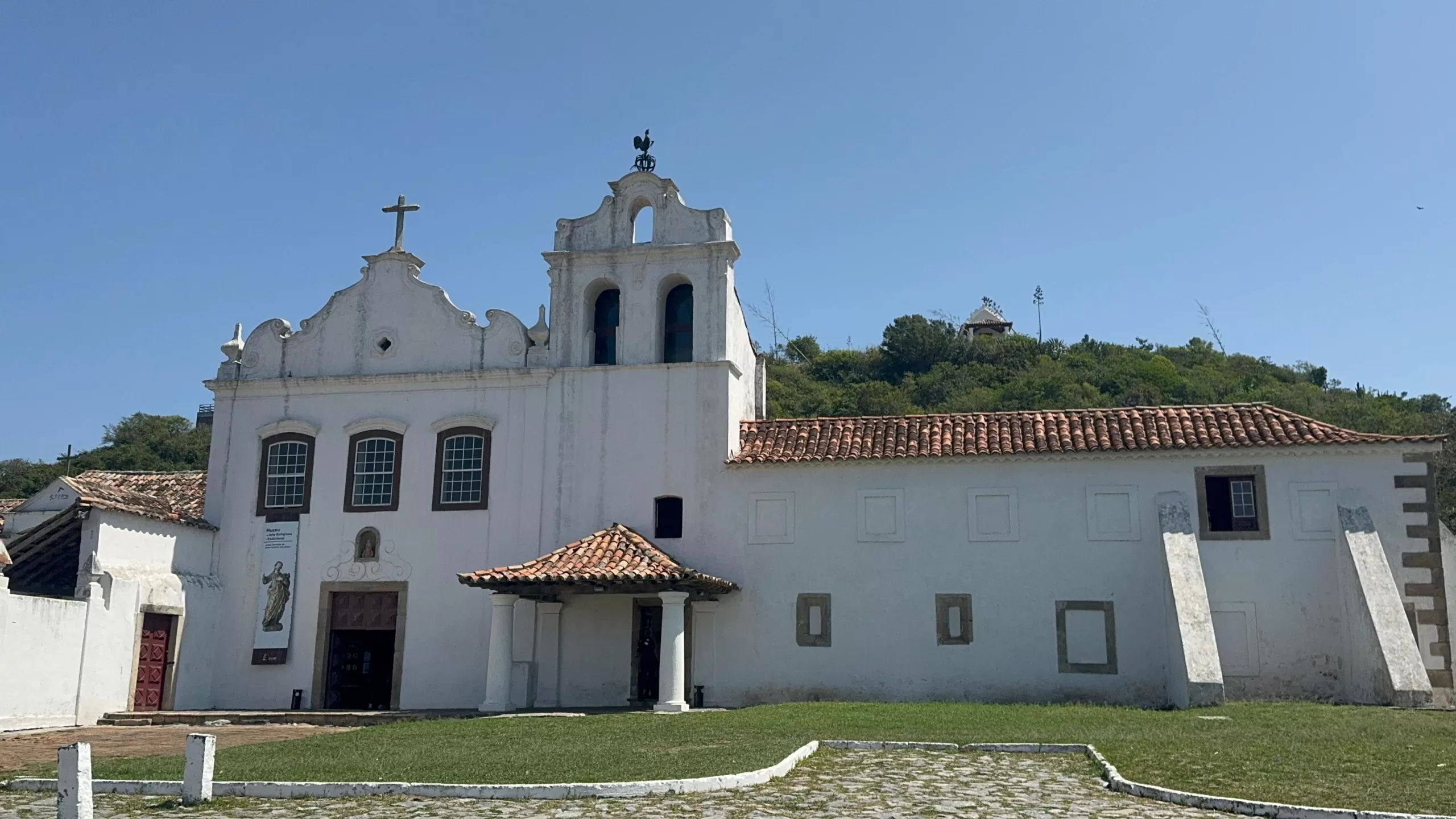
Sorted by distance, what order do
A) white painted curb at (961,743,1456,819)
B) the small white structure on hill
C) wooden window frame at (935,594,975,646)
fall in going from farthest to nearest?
the small white structure on hill
wooden window frame at (935,594,975,646)
white painted curb at (961,743,1456,819)

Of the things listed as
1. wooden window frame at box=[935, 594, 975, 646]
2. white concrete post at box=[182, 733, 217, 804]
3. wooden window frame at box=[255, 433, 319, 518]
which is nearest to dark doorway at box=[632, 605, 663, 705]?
wooden window frame at box=[935, 594, 975, 646]

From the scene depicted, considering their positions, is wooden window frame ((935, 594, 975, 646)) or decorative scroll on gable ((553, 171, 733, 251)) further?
decorative scroll on gable ((553, 171, 733, 251))

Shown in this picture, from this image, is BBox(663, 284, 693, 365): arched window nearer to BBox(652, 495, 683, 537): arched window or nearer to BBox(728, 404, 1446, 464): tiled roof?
BBox(728, 404, 1446, 464): tiled roof

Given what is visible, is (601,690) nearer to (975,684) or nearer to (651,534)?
(651,534)

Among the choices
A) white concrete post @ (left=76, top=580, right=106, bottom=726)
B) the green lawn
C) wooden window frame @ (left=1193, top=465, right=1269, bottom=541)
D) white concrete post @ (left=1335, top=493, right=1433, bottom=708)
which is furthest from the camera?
wooden window frame @ (left=1193, top=465, right=1269, bottom=541)

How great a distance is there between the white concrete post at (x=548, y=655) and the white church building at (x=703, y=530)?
0.05m

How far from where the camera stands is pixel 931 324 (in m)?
63.1

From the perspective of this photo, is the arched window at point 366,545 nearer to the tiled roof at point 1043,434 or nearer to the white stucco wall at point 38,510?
the white stucco wall at point 38,510

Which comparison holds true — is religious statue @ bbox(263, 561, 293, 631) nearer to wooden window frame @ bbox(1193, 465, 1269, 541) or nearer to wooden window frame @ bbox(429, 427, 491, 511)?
wooden window frame @ bbox(429, 427, 491, 511)

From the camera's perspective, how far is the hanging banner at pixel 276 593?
2288 cm

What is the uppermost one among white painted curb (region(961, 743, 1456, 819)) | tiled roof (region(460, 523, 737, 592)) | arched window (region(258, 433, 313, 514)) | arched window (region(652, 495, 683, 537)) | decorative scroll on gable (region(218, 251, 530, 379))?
decorative scroll on gable (region(218, 251, 530, 379))

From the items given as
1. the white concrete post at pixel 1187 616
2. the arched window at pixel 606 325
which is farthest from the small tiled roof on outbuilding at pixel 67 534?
the white concrete post at pixel 1187 616

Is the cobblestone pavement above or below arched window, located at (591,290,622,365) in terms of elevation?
below

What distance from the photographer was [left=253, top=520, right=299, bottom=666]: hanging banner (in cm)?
2288
